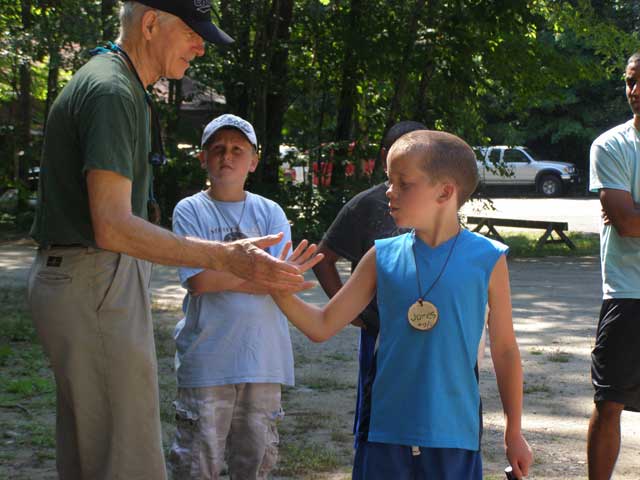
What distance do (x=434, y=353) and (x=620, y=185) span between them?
198 cm

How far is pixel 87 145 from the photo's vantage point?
3133 millimetres

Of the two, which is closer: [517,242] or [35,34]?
[35,34]

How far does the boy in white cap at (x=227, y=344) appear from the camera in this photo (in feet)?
14.1

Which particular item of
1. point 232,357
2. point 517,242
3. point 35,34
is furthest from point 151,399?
point 517,242

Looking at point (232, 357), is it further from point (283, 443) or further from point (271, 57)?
point (271, 57)

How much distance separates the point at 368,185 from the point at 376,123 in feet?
4.65

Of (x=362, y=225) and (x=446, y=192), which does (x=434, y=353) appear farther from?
(x=362, y=225)

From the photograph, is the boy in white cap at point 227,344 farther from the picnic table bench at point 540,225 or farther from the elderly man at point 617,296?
the picnic table bench at point 540,225

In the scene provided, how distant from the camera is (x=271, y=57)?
16938 mm

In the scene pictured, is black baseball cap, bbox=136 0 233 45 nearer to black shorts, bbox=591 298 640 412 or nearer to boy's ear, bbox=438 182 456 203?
boy's ear, bbox=438 182 456 203

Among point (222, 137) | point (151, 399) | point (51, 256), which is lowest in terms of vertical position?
point (151, 399)

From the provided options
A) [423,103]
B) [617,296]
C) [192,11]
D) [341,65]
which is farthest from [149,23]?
[341,65]

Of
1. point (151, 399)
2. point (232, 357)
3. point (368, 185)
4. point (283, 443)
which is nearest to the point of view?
point (151, 399)

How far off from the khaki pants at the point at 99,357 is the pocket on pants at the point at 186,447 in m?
0.77
